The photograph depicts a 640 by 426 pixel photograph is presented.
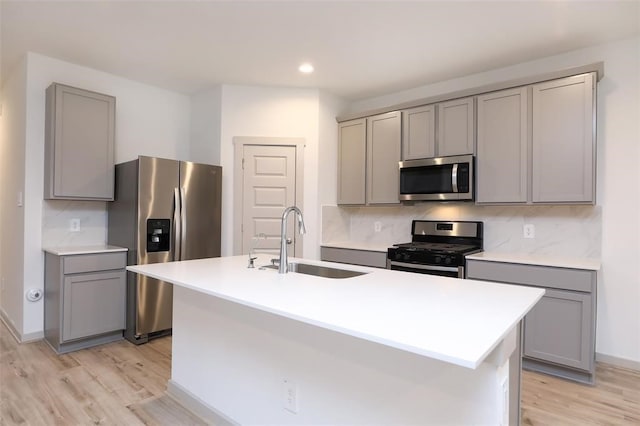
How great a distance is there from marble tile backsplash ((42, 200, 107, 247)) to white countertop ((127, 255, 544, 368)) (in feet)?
6.64

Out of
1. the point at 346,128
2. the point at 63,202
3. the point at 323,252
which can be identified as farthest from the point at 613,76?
the point at 63,202

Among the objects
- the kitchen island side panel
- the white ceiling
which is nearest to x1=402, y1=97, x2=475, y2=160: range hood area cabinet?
the white ceiling

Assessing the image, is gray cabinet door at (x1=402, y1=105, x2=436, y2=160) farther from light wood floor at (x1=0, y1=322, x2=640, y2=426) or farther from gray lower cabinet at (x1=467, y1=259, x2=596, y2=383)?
light wood floor at (x1=0, y1=322, x2=640, y2=426)

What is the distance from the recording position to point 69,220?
3.43m

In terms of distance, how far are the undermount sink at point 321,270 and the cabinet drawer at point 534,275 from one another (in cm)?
134

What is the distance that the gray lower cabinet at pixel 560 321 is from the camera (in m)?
Answer: 2.49

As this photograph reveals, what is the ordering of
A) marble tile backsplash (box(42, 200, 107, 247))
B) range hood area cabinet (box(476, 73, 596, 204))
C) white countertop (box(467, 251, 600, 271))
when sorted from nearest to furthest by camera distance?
white countertop (box(467, 251, 600, 271)) < range hood area cabinet (box(476, 73, 596, 204)) < marble tile backsplash (box(42, 200, 107, 247))

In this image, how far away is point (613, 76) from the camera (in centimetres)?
287

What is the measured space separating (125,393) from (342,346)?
5.64 feet

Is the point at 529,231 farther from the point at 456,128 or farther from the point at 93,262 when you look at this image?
the point at 93,262

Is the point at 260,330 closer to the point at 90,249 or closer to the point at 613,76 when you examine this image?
the point at 90,249

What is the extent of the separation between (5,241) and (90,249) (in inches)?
54.8

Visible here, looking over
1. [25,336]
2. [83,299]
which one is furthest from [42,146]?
[25,336]

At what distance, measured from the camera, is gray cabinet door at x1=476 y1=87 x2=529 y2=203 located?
2963 millimetres
